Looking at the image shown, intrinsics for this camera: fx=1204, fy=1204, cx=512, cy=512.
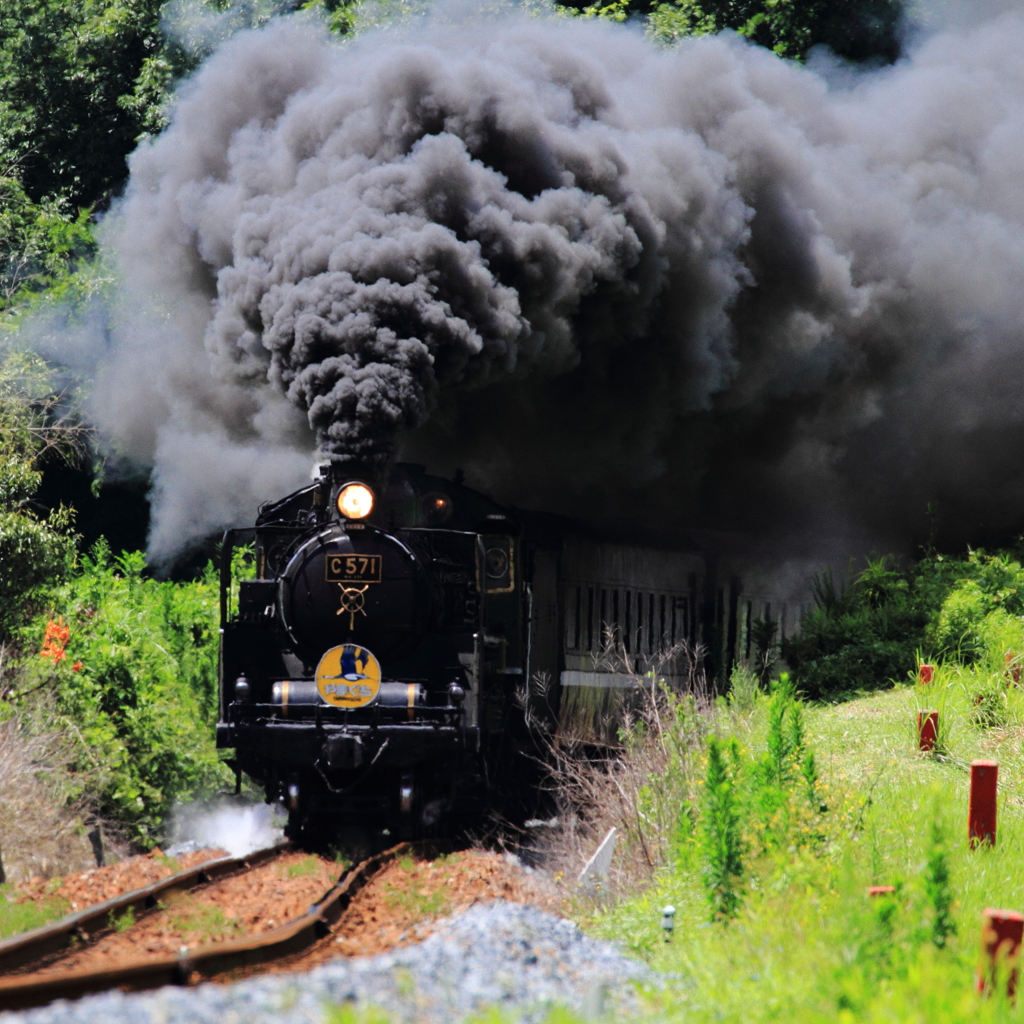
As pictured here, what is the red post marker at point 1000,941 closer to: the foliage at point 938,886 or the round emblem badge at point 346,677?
the foliage at point 938,886

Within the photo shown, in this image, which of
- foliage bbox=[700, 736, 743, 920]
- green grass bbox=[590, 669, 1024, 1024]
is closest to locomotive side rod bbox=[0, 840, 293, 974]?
green grass bbox=[590, 669, 1024, 1024]

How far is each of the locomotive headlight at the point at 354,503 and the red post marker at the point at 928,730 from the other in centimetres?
447

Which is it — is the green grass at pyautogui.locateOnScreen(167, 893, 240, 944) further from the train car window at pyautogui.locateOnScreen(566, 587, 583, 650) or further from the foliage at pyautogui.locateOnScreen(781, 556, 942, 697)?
the foliage at pyautogui.locateOnScreen(781, 556, 942, 697)

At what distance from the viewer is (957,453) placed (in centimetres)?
1623

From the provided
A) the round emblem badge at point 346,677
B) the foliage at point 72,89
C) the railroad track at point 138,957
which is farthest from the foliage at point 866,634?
the foliage at point 72,89

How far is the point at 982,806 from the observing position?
673cm

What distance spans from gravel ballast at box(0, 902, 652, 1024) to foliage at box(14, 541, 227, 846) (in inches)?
255

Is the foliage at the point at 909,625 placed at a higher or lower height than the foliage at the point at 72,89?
lower

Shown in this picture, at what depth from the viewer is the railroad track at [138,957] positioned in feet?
13.1

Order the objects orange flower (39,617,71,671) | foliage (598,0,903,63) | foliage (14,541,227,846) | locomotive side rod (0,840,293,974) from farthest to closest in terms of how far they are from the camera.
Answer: foliage (598,0,903,63) < orange flower (39,617,71,671) < foliage (14,541,227,846) < locomotive side rod (0,840,293,974)

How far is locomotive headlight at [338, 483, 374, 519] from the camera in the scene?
8.00 m

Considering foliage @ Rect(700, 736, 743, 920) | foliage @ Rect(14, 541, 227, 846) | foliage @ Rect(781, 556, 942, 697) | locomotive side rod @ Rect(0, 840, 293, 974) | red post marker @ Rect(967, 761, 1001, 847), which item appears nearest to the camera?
locomotive side rod @ Rect(0, 840, 293, 974)

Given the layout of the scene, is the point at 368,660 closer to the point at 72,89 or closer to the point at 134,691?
the point at 134,691

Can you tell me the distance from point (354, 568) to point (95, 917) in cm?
308
